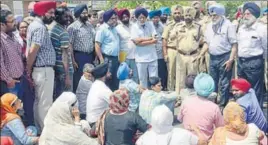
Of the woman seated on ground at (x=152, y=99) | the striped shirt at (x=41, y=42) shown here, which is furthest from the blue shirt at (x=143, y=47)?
the striped shirt at (x=41, y=42)

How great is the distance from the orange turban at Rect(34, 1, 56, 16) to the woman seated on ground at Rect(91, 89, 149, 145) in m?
1.90

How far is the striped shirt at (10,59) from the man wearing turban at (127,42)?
8.17 feet

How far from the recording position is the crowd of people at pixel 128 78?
4.80 metres

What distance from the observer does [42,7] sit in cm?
629

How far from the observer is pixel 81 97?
22.5 feet

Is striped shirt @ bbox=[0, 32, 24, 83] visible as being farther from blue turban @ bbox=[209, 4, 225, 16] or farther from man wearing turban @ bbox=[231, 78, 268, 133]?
blue turban @ bbox=[209, 4, 225, 16]

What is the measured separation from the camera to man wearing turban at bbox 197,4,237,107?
26.9ft

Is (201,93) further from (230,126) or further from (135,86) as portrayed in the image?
(135,86)

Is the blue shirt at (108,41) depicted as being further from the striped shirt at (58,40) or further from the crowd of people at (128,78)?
the striped shirt at (58,40)

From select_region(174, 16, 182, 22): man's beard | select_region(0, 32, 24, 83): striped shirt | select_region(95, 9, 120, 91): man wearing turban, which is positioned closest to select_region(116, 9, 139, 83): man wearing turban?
select_region(95, 9, 120, 91): man wearing turban

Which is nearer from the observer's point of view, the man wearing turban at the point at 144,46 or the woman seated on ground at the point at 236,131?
the woman seated on ground at the point at 236,131

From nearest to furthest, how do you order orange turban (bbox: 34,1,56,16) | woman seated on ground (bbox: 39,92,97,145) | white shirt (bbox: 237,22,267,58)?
woman seated on ground (bbox: 39,92,97,145)
orange turban (bbox: 34,1,56,16)
white shirt (bbox: 237,22,267,58)

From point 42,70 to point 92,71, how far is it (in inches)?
24.1

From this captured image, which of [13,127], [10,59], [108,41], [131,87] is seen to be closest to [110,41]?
[108,41]
